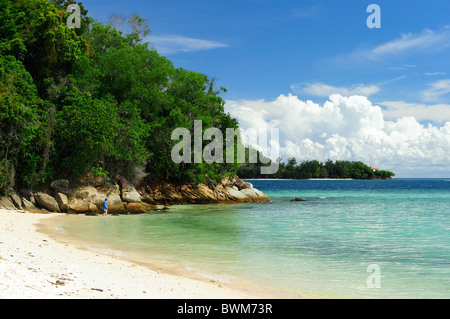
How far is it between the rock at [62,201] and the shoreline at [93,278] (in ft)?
48.6

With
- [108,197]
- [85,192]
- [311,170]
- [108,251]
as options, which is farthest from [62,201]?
[311,170]

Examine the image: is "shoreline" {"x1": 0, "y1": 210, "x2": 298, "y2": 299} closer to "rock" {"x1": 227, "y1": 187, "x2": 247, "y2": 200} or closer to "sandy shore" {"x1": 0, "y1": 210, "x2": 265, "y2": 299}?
"sandy shore" {"x1": 0, "y1": 210, "x2": 265, "y2": 299}

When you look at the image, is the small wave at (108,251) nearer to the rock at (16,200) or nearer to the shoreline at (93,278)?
the shoreline at (93,278)

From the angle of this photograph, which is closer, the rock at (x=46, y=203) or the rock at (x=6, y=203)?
the rock at (x=6, y=203)

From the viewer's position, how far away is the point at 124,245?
1434 cm

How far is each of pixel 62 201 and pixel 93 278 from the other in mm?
20436

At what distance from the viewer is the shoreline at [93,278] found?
6.48 metres

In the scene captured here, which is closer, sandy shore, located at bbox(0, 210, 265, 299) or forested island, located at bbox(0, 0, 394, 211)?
sandy shore, located at bbox(0, 210, 265, 299)

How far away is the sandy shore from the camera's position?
6414mm

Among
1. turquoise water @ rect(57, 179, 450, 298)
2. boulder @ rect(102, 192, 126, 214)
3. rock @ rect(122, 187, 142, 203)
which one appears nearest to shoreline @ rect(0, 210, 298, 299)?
turquoise water @ rect(57, 179, 450, 298)

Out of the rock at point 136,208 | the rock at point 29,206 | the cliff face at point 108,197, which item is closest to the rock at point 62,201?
the cliff face at point 108,197

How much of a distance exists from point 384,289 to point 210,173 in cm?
3044

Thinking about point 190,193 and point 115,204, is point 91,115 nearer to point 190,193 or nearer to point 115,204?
point 115,204
